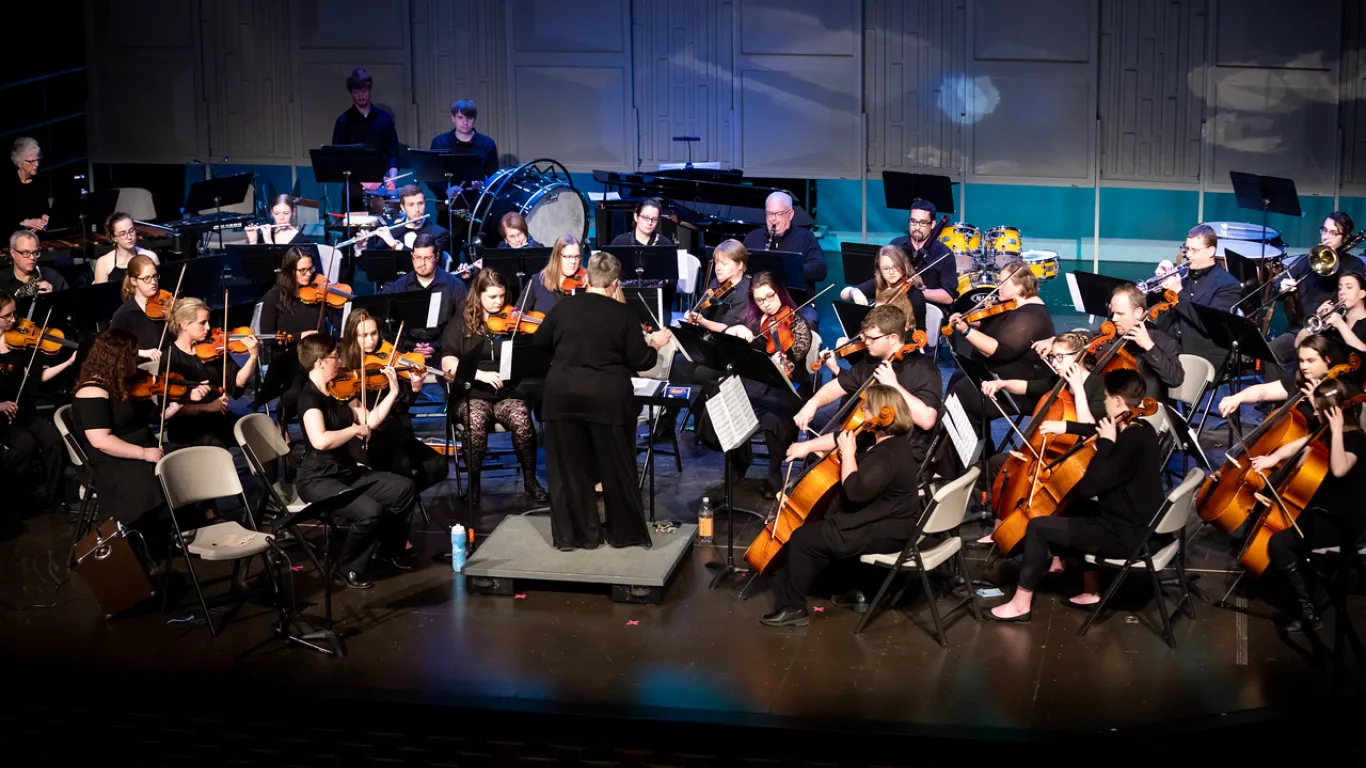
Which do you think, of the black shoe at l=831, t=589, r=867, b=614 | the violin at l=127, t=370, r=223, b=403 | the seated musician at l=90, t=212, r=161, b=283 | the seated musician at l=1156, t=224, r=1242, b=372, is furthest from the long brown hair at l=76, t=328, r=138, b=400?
the seated musician at l=1156, t=224, r=1242, b=372

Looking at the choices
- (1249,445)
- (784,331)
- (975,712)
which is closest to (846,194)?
(784,331)

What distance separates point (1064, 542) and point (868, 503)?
0.90m

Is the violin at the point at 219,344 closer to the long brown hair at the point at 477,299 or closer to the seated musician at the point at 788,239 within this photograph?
the long brown hair at the point at 477,299

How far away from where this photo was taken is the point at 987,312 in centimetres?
797

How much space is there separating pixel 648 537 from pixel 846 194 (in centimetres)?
991

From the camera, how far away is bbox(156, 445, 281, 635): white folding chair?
6363mm

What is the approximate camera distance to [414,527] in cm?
793

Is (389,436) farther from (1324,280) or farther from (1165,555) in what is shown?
(1324,280)

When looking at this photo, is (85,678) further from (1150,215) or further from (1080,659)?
(1150,215)

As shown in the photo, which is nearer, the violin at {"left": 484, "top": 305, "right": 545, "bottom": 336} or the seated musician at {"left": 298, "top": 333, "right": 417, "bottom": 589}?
the seated musician at {"left": 298, "top": 333, "right": 417, "bottom": 589}

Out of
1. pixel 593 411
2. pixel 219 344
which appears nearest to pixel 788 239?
pixel 593 411

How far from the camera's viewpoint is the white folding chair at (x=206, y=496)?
20.9 ft

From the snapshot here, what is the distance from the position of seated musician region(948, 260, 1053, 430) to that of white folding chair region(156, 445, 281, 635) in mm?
3802

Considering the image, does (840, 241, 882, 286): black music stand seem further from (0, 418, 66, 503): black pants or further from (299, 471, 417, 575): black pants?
(0, 418, 66, 503): black pants
